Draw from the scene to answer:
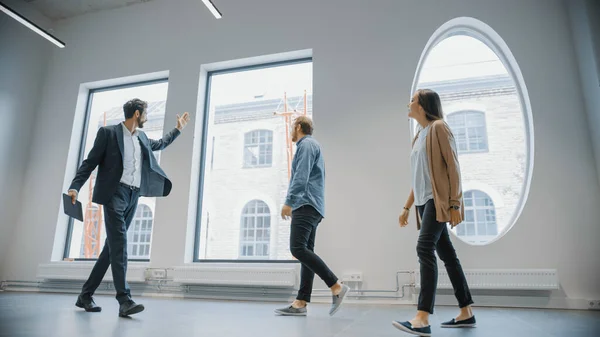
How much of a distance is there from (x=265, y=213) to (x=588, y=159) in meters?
3.33

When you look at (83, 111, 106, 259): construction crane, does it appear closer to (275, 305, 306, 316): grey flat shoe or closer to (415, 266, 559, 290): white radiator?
(275, 305, 306, 316): grey flat shoe

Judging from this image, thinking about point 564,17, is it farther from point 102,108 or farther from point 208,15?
point 102,108

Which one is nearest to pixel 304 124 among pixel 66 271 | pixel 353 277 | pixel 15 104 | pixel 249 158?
pixel 353 277

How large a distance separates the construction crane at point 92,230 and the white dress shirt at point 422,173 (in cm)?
457

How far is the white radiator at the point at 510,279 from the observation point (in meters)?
2.84

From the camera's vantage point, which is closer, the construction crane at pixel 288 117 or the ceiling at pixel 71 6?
the construction crane at pixel 288 117

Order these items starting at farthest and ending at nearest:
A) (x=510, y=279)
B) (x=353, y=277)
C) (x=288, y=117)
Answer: (x=288, y=117) → (x=353, y=277) → (x=510, y=279)

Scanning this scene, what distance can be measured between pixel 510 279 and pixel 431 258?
1.61 metres

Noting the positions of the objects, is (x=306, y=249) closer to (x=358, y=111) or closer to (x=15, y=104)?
(x=358, y=111)

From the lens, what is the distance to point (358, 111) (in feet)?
12.2

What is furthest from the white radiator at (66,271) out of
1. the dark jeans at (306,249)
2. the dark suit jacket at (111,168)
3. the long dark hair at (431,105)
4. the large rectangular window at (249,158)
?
the long dark hair at (431,105)

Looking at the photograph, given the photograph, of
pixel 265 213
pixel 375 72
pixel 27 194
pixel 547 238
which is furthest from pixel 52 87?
pixel 547 238

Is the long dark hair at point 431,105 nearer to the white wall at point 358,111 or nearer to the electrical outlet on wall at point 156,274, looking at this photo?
the white wall at point 358,111

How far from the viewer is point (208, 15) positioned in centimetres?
459
